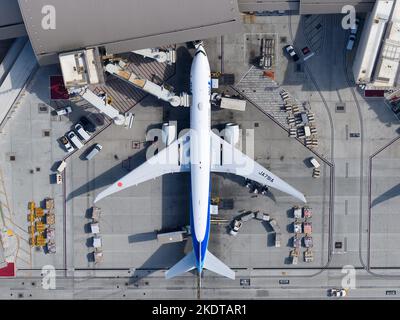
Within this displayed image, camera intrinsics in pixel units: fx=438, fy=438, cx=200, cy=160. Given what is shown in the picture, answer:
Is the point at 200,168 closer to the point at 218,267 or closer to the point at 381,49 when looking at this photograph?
the point at 218,267

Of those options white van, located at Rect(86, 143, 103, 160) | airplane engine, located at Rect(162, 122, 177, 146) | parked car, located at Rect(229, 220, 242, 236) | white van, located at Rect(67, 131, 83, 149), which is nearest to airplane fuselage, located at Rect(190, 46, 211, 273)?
airplane engine, located at Rect(162, 122, 177, 146)

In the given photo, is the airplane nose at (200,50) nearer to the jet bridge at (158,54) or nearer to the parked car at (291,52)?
the jet bridge at (158,54)

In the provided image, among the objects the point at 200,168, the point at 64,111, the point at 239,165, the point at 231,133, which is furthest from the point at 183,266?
the point at 64,111

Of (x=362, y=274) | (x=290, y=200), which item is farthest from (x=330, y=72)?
(x=362, y=274)

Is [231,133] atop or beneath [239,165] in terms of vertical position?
atop

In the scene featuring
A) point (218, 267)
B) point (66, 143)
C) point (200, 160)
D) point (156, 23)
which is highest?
point (156, 23)

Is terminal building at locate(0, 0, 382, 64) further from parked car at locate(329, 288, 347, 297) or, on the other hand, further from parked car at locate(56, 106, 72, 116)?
parked car at locate(329, 288, 347, 297)

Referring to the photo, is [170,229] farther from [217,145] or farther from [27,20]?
[27,20]
